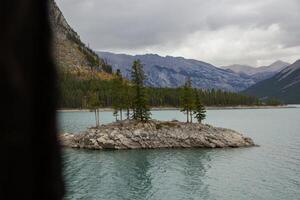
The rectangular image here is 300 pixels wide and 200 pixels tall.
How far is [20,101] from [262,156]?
76.2 metres

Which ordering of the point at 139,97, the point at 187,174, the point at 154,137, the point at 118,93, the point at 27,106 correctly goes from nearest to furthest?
the point at 27,106 → the point at 187,174 → the point at 154,137 → the point at 139,97 → the point at 118,93

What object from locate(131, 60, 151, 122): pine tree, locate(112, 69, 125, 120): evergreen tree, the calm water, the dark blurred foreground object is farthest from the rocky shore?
the dark blurred foreground object

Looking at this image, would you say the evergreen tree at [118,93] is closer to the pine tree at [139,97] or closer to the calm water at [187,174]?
the pine tree at [139,97]

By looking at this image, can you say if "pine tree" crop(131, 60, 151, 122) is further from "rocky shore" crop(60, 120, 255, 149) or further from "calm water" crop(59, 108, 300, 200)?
"calm water" crop(59, 108, 300, 200)

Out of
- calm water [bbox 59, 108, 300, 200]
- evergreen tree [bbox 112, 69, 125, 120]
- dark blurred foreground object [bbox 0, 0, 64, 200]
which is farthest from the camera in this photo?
evergreen tree [bbox 112, 69, 125, 120]

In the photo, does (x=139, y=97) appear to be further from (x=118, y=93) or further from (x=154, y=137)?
(x=154, y=137)

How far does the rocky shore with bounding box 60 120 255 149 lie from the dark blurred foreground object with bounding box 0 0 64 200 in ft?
274

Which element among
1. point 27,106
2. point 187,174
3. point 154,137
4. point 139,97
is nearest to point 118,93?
point 139,97

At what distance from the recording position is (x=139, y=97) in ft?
324

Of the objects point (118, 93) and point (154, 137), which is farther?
point (118, 93)

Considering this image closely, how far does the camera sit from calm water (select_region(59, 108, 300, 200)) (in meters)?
44.9

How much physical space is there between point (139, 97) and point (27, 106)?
320 ft

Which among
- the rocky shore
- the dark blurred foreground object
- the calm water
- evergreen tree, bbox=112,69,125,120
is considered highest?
evergreen tree, bbox=112,69,125,120

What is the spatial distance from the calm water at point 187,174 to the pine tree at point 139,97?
14.8 meters
